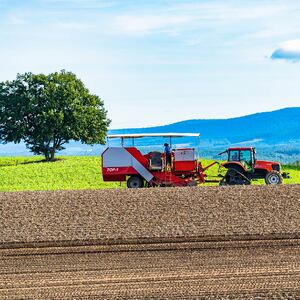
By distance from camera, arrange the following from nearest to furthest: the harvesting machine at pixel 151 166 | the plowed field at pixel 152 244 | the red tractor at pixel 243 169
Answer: the plowed field at pixel 152 244
the harvesting machine at pixel 151 166
the red tractor at pixel 243 169

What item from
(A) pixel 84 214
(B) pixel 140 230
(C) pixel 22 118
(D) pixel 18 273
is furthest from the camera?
(C) pixel 22 118

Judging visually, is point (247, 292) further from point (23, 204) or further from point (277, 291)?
point (23, 204)

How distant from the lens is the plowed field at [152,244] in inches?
547

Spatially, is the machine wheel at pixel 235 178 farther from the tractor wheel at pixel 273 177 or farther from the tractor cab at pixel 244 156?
the tractor wheel at pixel 273 177

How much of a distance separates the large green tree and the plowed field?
38.1m

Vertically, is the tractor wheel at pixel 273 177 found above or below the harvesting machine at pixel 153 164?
below

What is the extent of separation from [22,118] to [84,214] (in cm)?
4410

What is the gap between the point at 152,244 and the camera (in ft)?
60.3

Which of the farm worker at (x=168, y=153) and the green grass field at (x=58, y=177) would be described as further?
the green grass field at (x=58, y=177)

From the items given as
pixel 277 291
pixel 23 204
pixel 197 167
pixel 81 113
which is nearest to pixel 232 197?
pixel 197 167

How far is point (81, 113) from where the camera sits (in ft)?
216

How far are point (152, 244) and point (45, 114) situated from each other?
46.1 meters

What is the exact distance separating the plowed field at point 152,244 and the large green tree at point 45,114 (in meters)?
38.1

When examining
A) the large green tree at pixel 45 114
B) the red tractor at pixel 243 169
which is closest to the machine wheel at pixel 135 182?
the red tractor at pixel 243 169
